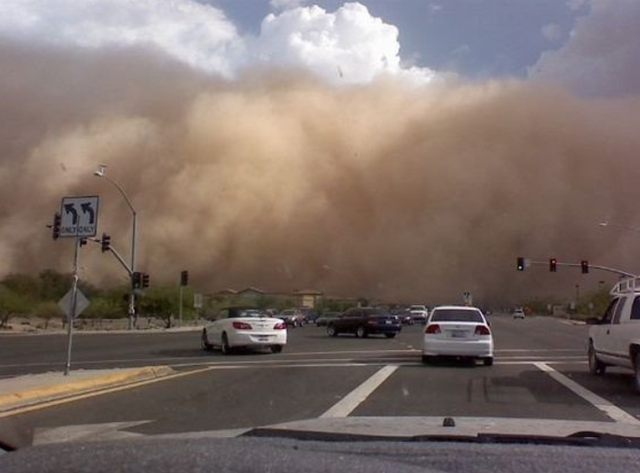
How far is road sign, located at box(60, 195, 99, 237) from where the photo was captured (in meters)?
13.3

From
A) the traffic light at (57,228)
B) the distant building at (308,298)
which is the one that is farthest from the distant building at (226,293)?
the traffic light at (57,228)

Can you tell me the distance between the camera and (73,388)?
12.0 meters

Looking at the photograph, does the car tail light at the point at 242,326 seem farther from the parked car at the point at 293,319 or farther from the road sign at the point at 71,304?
the parked car at the point at 293,319

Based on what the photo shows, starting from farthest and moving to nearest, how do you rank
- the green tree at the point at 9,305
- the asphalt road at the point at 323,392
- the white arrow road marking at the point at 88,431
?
the green tree at the point at 9,305, the asphalt road at the point at 323,392, the white arrow road marking at the point at 88,431

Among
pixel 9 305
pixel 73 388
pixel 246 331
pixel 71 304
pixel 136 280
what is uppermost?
pixel 136 280

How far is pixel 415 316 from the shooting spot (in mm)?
58188

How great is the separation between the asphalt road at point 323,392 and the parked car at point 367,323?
11066 millimetres

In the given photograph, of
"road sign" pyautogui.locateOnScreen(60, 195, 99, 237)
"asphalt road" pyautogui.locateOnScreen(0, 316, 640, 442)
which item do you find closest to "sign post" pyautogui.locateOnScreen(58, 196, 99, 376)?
"road sign" pyautogui.locateOnScreen(60, 195, 99, 237)

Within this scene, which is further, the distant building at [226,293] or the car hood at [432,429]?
the distant building at [226,293]

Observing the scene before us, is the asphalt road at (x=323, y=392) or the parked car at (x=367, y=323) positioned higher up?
the parked car at (x=367, y=323)

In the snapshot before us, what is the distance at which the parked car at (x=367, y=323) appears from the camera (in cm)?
3128

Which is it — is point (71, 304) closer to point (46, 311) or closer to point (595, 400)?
point (595, 400)

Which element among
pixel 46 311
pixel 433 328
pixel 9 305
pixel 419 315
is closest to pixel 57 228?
pixel 433 328

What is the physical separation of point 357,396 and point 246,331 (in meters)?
9.79
